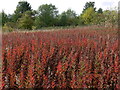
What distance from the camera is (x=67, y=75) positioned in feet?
11.1

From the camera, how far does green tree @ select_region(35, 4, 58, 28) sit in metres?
32.2

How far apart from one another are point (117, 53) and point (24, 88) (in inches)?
74.7

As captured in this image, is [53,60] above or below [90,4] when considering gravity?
below

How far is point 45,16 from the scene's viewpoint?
33.6 meters

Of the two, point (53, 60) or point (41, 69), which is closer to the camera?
point (41, 69)

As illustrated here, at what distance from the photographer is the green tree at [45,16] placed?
3220cm

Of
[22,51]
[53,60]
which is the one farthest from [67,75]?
[22,51]

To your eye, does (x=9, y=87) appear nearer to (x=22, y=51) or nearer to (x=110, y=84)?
(x=22, y=51)

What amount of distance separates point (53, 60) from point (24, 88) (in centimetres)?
98

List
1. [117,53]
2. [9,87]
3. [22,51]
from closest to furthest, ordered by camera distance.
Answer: [9,87] < [117,53] < [22,51]

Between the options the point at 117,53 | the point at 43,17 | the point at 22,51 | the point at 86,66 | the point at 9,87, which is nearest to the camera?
the point at 86,66

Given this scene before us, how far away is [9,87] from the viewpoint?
355 centimetres

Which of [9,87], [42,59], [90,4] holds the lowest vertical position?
[9,87]

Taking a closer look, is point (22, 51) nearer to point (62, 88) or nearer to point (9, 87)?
point (9, 87)
